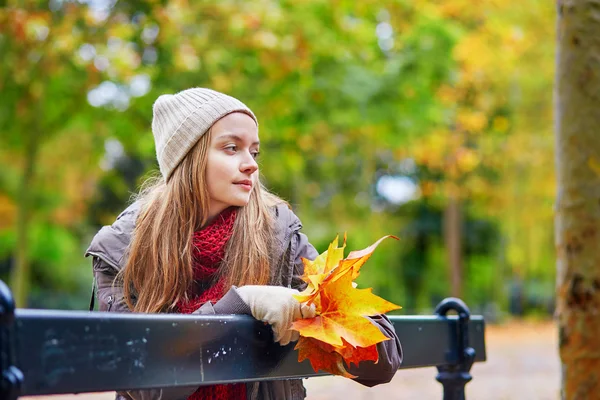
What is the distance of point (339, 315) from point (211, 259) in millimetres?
593

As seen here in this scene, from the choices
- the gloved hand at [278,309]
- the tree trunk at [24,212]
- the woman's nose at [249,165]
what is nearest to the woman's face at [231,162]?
the woman's nose at [249,165]

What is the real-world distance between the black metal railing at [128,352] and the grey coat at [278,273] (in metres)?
0.18

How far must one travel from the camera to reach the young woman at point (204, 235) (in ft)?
7.29

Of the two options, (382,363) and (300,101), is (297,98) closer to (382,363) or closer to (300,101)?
(300,101)

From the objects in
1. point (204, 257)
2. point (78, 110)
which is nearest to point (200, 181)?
point (204, 257)

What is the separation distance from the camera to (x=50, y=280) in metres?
23.2

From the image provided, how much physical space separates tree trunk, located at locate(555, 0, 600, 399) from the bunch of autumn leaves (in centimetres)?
246

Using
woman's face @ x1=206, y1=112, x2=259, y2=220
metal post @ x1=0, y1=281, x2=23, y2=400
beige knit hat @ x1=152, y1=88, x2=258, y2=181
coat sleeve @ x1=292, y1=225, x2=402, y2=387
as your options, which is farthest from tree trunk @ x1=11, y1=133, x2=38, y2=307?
metal post @ x1=0, y1=281, x2=23, y2=400

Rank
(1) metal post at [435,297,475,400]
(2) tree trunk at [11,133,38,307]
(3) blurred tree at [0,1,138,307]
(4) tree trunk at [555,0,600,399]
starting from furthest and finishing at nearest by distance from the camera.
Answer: (2) tree trunk at [11,133,38,307], (3) blurred tree at [0,1,138,307], (4) tree trunk at [555,0,600,399], (1) metal post at [435,297,475,400]

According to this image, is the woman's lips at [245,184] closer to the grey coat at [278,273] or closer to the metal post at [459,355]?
the grey coat at [278,273]

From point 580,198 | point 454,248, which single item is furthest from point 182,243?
point 454,248

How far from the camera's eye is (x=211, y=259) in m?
2.29

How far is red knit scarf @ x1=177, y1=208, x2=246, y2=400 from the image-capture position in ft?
7.27

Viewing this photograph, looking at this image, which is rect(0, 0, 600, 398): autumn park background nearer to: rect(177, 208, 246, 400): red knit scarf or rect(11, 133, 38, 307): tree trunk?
rect(11, 133, 38, 307): tree trunk
